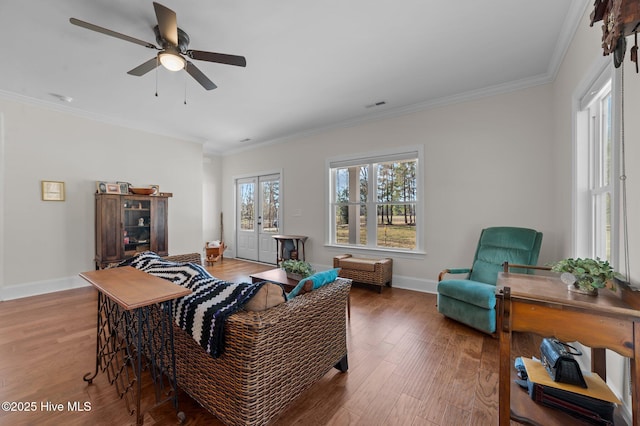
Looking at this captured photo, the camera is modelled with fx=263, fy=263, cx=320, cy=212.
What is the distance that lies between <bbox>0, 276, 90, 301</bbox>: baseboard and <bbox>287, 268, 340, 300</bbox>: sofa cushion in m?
4.40

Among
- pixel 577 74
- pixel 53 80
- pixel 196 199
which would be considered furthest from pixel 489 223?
pixel 53 80

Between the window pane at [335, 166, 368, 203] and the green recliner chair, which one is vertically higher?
the window pane at [335, 166, 368, 203]

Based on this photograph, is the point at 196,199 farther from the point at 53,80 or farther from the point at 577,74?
the point at 577,74

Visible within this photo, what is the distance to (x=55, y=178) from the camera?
13.1 ft

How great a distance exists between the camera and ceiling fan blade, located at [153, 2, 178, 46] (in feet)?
5.85

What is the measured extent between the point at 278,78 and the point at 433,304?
3.48 m

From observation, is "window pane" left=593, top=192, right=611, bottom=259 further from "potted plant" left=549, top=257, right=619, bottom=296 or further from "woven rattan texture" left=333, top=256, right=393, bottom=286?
"woven rattan texture" left=333, top=256, right=393, bottom=286

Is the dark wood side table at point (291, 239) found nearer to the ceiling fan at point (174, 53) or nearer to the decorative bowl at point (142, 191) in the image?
the decorative bowl at point (142, 191)

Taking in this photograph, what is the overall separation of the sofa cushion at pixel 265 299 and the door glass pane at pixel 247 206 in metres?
5.24

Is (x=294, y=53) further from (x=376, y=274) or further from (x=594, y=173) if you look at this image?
(x=376, y=274)

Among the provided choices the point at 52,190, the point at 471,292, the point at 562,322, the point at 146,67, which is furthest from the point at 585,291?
the point at 52,190

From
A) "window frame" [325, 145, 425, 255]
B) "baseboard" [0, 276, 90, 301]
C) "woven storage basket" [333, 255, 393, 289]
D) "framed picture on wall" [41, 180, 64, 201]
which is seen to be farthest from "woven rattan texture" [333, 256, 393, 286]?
"framed picture on wall" [41, 180, 64, 201]

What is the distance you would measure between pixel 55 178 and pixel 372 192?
4.97 meters

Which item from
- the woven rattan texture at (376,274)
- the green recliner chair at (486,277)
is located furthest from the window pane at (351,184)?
the green recliner chair at (486,277)
